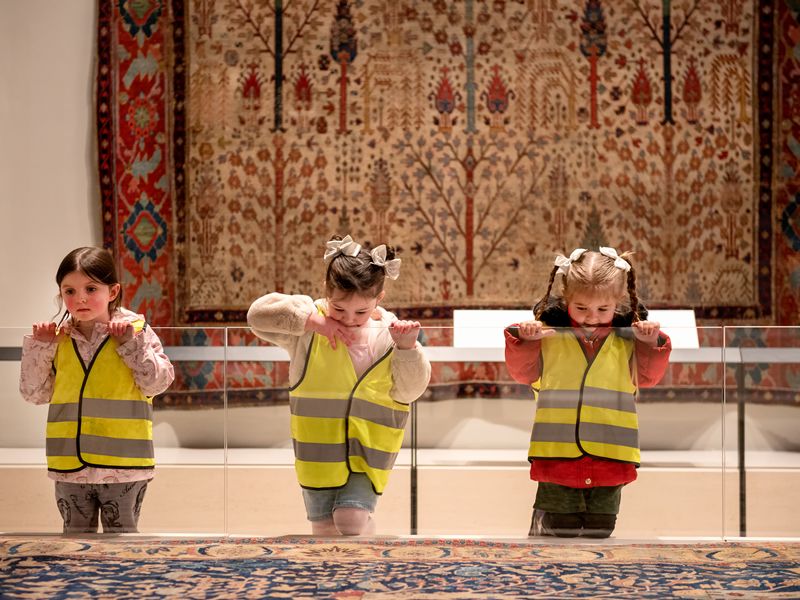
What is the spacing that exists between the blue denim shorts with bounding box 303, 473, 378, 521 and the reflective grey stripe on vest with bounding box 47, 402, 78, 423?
59 centimetres

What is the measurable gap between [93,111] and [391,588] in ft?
11.7

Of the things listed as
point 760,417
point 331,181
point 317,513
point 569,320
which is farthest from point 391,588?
point 331,181

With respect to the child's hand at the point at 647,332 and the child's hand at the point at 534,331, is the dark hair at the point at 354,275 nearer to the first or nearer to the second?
the child's hand at the point at 534,331

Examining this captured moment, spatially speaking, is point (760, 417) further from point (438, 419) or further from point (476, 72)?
point (476, 72)

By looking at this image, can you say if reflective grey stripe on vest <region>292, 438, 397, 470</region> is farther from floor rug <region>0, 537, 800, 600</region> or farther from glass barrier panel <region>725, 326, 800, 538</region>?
glass barrier panel <region>725, 326, 800, 538</region>

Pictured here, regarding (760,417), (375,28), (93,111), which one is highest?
(375,28)

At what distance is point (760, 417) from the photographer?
2.45 m

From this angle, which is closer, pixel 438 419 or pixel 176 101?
pixel 438 419

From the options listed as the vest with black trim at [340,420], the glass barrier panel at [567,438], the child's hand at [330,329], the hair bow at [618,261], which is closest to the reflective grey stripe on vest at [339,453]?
the vest with black trim at [340,420]

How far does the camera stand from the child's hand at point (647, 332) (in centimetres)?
234

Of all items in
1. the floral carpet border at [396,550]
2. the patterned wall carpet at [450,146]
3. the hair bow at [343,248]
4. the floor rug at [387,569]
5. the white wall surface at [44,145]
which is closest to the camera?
the floor rug at [387,569]

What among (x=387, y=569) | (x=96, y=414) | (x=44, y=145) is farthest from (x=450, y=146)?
(x=387, y=569)

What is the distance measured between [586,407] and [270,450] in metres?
0.77

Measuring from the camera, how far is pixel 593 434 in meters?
2.33
